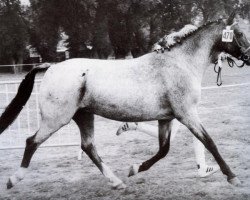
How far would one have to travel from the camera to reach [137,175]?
394 centimetres

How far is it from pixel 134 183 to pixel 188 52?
1.29 meters

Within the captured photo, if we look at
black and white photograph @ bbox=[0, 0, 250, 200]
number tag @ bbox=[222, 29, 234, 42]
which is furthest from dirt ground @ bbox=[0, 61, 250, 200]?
number tag @ bbox=[222, 29, 234, 42]

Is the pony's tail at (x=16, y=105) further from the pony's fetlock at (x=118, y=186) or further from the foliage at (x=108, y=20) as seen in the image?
the foliage at (x=108, y=20)

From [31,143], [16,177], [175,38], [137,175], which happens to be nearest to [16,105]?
[31,143]

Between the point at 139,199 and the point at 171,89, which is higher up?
the point at 171,89

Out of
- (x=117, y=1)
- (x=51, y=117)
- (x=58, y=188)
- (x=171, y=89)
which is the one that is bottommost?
(x=58, y=188)

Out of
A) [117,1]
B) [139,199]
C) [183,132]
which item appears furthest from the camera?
[183,132]

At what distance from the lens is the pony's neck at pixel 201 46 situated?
3438mm

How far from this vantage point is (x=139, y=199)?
3270mm

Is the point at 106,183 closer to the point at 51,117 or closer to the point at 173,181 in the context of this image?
the point at 173,181

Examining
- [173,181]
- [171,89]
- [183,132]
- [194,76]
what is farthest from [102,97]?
[183,132]

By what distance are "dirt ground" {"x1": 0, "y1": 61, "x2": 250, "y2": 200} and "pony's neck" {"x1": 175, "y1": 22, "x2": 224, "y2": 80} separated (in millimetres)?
1003

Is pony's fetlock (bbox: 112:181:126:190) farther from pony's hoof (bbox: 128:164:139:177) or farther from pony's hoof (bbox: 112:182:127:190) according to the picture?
pony's hoof (bbox: 128:164:139:177)

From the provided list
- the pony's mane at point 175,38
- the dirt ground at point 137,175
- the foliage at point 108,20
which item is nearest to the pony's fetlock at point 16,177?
the dirt ground at point 137,175
